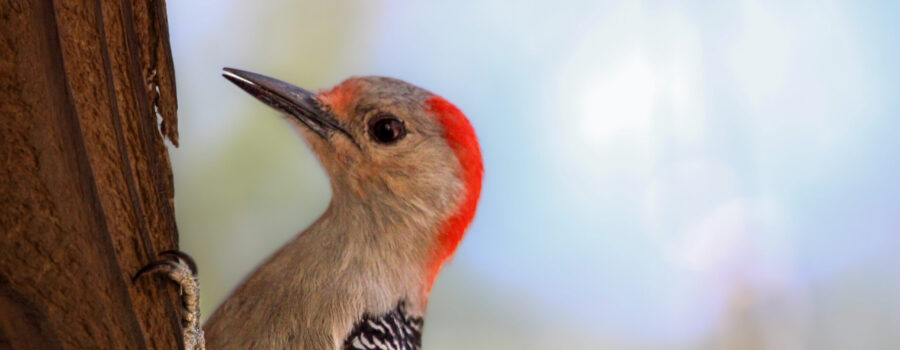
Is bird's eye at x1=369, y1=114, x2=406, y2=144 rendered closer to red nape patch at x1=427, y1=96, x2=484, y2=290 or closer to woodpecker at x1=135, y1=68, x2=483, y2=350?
woodpecker at x1=135, y1=68, x2=483, y2=350

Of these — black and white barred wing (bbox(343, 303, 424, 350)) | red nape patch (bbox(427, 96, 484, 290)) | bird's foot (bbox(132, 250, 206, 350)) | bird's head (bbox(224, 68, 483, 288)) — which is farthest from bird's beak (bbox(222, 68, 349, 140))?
bird's foot (bbox(132, 250, 206, 350))

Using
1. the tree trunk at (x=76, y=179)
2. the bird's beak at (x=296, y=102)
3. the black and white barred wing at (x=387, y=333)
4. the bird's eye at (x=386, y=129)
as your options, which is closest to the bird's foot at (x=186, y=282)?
the tree trunk at (x=76, y=179)

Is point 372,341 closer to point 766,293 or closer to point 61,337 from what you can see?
point 61,337

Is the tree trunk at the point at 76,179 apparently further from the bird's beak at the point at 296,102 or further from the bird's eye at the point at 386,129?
the bird's eye at the point at 386,129

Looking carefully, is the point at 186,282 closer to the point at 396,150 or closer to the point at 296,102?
the point at 296,102

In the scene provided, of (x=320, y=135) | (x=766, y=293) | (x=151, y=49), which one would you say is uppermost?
(x=766, y=293)

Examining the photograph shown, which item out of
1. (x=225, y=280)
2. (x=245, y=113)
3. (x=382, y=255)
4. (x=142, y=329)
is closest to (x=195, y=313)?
(x=142, y=329)

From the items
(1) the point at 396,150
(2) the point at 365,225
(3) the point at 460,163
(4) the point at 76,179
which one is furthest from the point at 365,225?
(4) the point at 76,179
